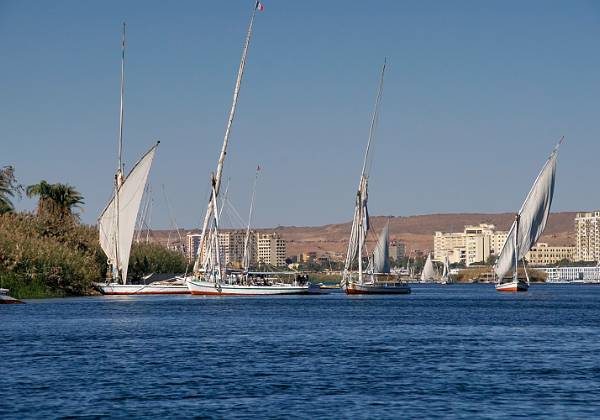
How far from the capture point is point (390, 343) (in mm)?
50594

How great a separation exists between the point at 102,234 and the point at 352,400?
8290 centimetres

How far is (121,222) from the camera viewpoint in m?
111

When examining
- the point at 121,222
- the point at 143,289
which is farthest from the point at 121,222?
the point at 143,289

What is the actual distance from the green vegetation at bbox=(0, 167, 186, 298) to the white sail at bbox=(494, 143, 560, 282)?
131 feet

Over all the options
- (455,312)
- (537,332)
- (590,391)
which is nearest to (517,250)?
(455,312)

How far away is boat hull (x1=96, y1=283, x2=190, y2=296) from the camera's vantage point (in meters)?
112

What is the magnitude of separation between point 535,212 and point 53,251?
179 feet

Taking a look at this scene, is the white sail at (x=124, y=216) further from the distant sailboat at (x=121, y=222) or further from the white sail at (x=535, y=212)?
the white sail at (x=535, y=212)

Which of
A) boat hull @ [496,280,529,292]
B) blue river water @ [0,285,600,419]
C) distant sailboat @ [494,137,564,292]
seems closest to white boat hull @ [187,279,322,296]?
distant sailboat @ [494,137,564,292]

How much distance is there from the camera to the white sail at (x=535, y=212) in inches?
5032

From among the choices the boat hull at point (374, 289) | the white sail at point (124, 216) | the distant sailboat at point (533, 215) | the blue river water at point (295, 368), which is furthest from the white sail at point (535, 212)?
the blue river water at point (295, 368)

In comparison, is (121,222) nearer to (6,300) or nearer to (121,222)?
(121,222)

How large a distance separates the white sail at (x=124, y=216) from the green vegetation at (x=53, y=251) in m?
2.36

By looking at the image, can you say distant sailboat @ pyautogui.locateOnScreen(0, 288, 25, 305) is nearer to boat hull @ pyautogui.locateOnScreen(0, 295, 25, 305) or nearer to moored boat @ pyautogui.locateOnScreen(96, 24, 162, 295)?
boat hull @ pyautogui.locateOnScreen(0, 295, 25, 305)
